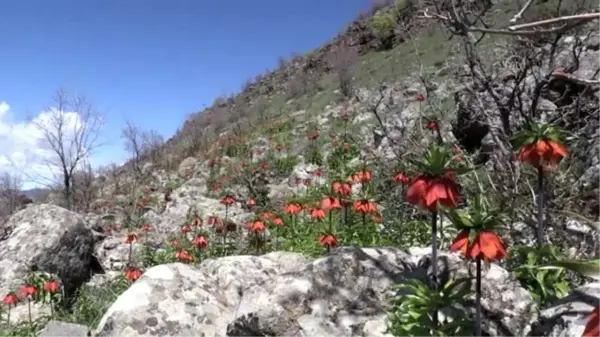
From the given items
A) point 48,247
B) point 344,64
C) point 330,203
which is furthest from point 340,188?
point 344,64

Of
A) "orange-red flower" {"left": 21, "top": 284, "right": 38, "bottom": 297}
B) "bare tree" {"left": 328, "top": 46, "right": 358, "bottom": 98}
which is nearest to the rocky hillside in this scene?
"orange-red flower" {"left": 21, "top": 284, "right": 38, "bottom": 297}

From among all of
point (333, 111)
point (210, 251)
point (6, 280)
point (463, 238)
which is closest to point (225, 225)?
point (210, 251)

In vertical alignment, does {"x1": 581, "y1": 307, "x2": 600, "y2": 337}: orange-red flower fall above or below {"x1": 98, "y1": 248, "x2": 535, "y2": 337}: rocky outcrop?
above

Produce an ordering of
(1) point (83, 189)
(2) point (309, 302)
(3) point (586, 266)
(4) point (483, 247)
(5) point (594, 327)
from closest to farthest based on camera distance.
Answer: (5) point (594, 327) → (3) point (586, 266) → (4) point (483, 247) → (2) point (309, 302) → (1) point (83, 189)

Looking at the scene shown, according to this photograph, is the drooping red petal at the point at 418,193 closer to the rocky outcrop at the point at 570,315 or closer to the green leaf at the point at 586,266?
the rocky outcrop at the point at 570,315

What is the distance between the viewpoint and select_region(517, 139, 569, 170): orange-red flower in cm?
333

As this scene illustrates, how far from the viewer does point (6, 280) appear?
26.6ft

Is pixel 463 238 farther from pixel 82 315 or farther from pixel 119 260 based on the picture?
pixel 119 260

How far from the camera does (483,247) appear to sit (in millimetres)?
2377

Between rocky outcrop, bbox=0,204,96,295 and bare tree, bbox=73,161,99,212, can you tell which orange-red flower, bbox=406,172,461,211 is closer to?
rocky outcrop, bbox=0,204,96,295

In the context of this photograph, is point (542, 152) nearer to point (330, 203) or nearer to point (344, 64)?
point (330, 203)

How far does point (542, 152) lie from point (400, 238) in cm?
279

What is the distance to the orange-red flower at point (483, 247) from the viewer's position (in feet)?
7.75

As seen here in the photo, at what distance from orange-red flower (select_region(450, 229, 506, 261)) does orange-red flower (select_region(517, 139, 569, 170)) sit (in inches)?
44.9
